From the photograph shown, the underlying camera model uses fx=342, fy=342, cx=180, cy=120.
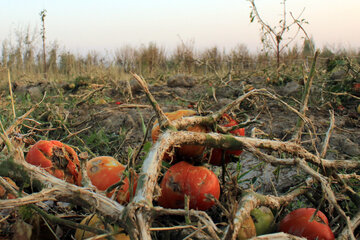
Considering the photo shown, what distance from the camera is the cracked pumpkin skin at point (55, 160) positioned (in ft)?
4.90

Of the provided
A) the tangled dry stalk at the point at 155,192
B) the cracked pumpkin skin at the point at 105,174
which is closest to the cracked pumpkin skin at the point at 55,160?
the cracked pumpkin skin at the point at 105,174

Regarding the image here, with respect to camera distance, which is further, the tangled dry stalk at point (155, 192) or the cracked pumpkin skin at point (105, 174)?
the cracked pumpkin skin at point (105, 174)

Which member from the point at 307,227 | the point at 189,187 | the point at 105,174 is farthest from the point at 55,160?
the point at 307,227

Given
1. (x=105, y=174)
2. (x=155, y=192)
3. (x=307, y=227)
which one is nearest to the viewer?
(x=155, y=192)

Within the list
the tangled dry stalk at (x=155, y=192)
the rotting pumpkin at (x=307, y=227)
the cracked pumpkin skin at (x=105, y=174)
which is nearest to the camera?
the tangled dry stalk at (x=155, y=192)

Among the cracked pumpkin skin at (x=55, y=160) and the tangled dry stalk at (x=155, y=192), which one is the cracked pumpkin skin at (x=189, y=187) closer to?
the tangled dry stalk at (x=155, y=192)

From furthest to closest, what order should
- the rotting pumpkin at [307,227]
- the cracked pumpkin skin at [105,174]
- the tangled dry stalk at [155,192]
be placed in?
the cracked pumpkin skin at [105,174], the rotting pumpkin at [307,227], the tangled dry stalk at [155,192]

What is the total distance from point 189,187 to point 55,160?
650 millimetres

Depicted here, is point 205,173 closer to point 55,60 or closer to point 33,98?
point 33,98

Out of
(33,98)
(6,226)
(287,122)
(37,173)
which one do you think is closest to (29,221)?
(6,226)

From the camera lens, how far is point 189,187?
126 cm

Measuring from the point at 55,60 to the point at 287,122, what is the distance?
16.6 m

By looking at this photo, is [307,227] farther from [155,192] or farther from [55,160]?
[55,160]

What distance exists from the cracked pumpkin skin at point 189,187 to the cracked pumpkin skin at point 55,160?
47cm
